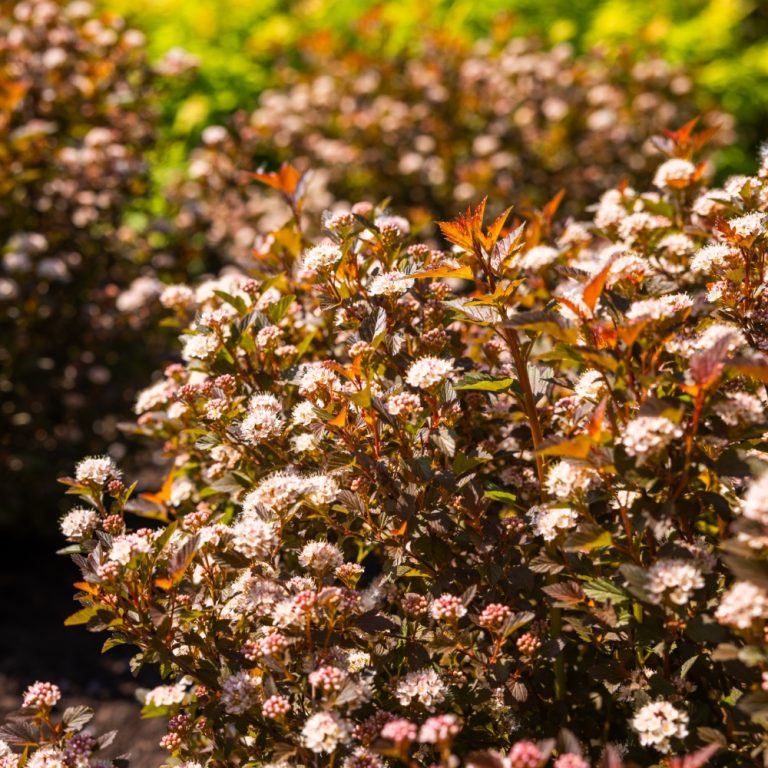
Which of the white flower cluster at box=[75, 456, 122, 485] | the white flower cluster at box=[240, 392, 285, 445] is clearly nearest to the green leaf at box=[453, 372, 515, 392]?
the white flower cluster at box=[240, 392, 285, 445]

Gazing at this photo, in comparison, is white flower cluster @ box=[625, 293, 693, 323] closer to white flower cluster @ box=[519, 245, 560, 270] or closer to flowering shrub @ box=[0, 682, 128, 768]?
white flower cluster @ box=[519, 245, 560, 270]

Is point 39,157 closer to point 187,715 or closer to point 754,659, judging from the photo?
point 187,715

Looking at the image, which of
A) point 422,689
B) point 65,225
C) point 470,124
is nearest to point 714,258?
point 422,689

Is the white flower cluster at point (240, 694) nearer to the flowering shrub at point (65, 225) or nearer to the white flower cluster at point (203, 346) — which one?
the white flower cluster at point (203, 346)

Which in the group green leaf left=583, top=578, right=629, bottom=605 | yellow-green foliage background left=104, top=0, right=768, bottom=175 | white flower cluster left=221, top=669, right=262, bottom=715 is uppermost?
yellow-green foliage background left=104, top=0, right=768, bottom=175

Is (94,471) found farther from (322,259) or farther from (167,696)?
(322,259)

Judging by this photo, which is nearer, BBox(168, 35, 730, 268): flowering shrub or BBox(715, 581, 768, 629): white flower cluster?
BBox(715, 581, 768, 629): white flower cluster

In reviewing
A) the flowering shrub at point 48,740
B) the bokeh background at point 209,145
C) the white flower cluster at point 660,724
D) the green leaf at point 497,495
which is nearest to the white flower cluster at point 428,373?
the green leaf at point 497,495
